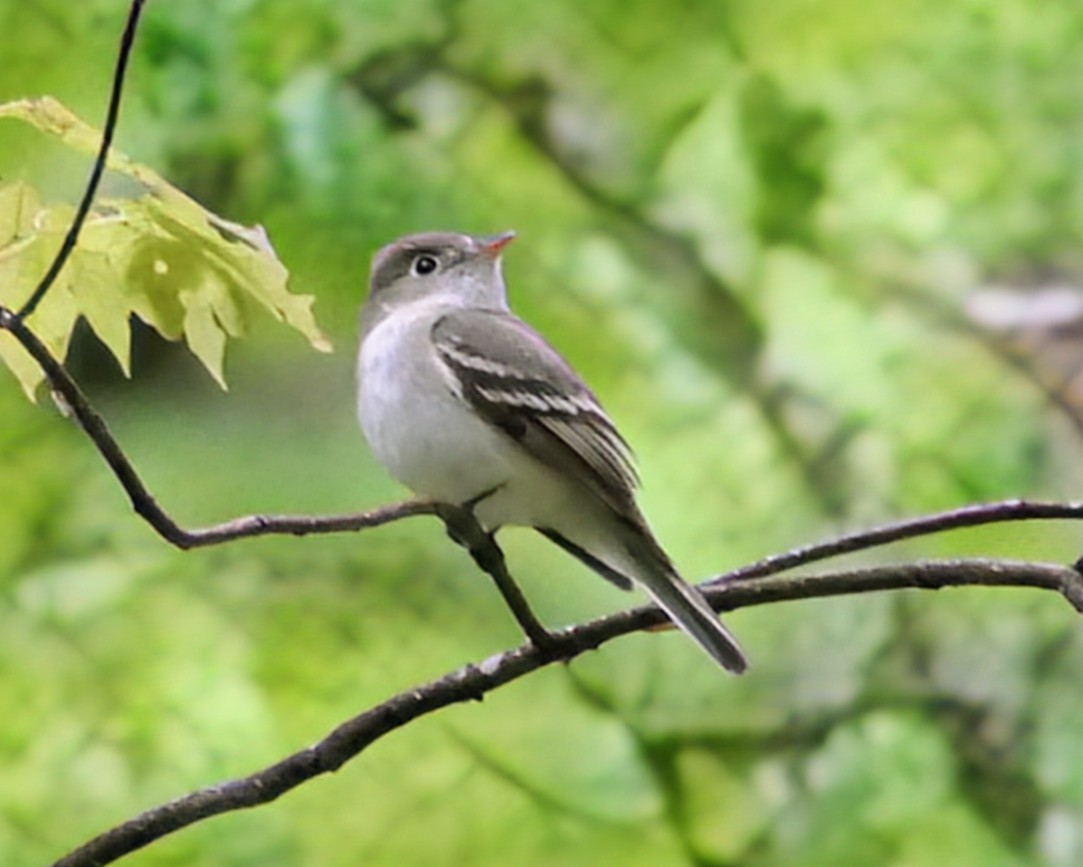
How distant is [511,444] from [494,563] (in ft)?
0.66

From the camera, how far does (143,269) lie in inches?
34.0

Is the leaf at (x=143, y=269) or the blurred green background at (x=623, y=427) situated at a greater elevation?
the leaf at (x=143, y=269)

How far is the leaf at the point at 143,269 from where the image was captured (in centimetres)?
84

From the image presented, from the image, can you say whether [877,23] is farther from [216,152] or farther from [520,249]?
[216,152]

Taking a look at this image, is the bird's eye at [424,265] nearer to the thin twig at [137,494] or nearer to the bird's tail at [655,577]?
the bird's tail at [655,577]

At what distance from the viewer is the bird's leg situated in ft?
2.68

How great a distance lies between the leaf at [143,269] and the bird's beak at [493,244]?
276 millimetres

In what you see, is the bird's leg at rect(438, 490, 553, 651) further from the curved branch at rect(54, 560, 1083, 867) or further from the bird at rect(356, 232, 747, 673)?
the bird at rect(356, 232, 747, 673)

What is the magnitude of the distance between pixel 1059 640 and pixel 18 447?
1.12 metres

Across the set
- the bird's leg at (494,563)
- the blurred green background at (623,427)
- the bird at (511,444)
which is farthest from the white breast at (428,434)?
the blurred green background at (623,427)

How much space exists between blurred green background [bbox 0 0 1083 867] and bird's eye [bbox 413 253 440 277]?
419 mm

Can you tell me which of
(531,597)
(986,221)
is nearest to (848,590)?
(531,597)

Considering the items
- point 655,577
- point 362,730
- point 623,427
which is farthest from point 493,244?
point 623,427

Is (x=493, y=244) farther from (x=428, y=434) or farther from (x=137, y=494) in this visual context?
(x=137, y=494)
